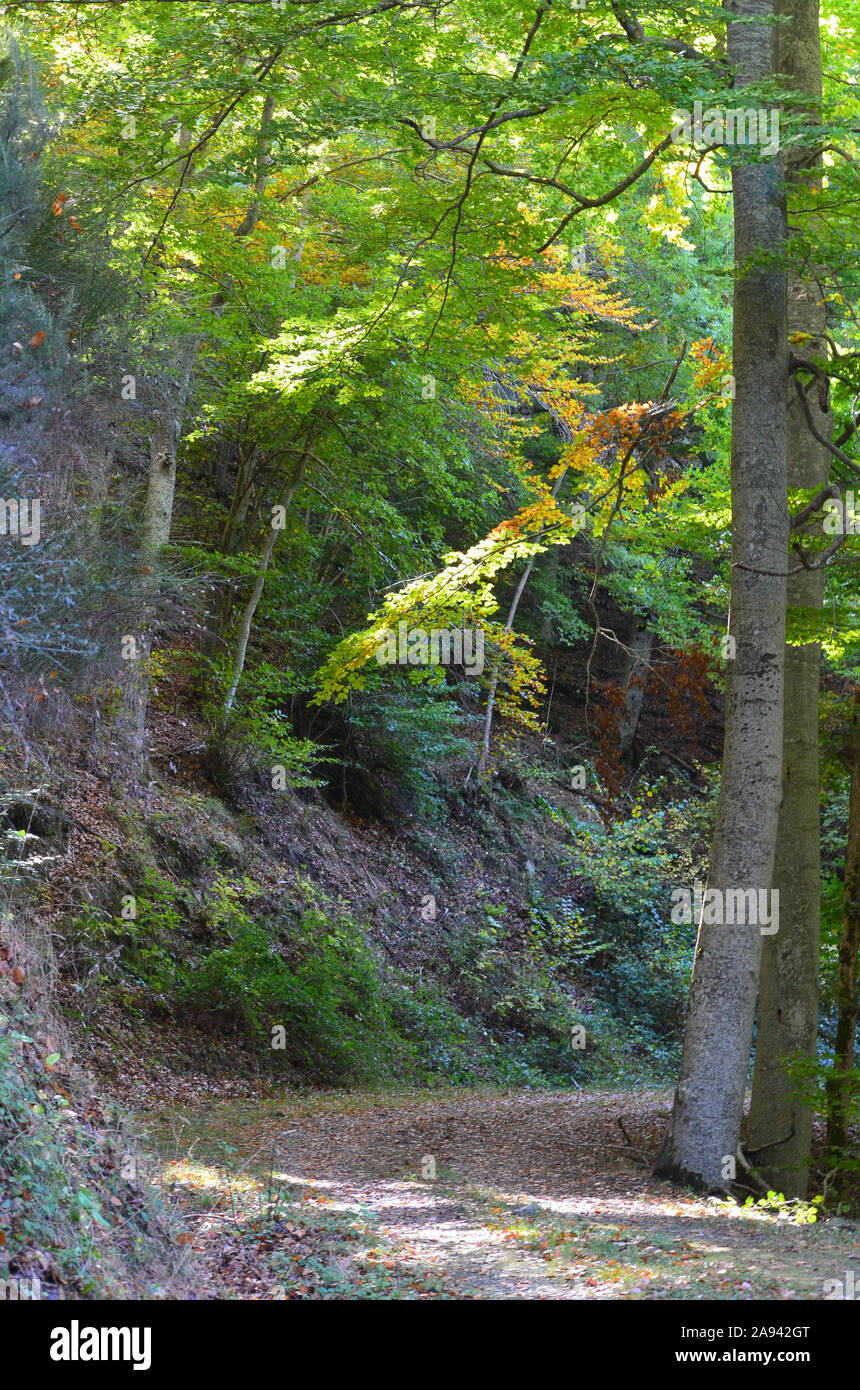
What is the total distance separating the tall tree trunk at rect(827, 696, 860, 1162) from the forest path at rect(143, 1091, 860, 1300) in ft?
4.87

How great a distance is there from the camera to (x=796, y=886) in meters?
8.62

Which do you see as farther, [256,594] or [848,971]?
[256,594]

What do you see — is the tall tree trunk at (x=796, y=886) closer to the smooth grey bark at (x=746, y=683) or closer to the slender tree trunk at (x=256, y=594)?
the smooth grey bark at (x=746, y=683)

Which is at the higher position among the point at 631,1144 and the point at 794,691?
the point at 794,691

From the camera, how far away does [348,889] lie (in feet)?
49.5

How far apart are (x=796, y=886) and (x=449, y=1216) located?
12.7 feet

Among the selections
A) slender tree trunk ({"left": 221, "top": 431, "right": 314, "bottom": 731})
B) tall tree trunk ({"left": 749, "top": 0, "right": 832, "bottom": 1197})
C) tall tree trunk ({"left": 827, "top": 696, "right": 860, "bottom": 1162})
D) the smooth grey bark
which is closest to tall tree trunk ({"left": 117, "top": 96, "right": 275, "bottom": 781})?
slender tree trunk ({"left": 221, "top": 431, "right": 314, "bottom": 731})

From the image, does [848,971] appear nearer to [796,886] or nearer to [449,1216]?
[796,886]

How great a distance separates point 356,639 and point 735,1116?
4924 millimetres

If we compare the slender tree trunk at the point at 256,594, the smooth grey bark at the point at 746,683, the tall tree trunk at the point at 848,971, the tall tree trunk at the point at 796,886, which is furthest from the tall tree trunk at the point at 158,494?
the tall tree trunk at the point at 848,971

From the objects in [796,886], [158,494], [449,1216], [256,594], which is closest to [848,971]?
[796,886]

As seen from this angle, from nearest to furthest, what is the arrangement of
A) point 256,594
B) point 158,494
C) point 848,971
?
point 848,971, point 158,494, point 256,594
